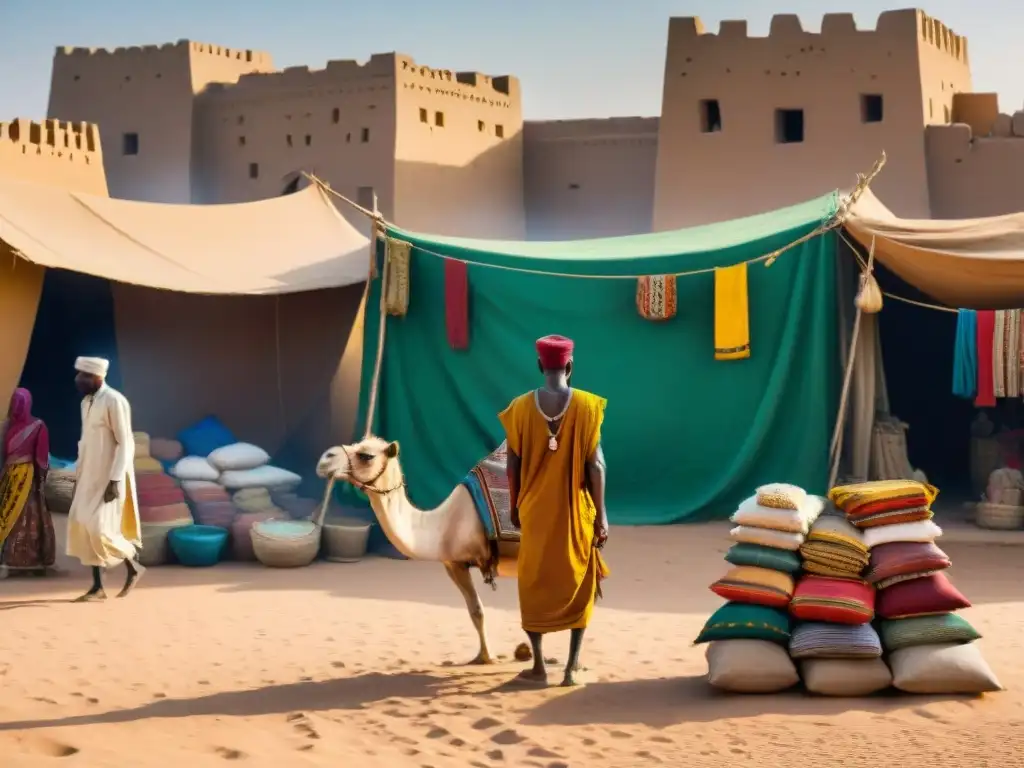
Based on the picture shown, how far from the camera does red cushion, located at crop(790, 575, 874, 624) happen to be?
5.29 m

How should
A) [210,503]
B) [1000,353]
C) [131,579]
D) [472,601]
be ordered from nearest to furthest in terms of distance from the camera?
[472,601] < [131,579] < [1000,353] < [210,503]

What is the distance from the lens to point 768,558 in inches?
216

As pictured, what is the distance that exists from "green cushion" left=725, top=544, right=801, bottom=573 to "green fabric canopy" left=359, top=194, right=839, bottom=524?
3742 millimetres

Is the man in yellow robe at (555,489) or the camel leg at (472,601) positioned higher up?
the man in yellow robe at (555,489)

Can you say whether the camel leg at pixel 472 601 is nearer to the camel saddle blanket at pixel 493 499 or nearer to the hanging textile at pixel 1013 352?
the camel saddle blanket at pixel 493 499

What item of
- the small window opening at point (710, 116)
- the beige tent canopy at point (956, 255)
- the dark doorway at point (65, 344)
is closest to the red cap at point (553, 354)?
the beige tent canopy at point (956, 255)

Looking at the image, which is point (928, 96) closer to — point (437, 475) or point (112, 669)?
point (437, 475)

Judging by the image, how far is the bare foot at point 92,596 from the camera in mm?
7488

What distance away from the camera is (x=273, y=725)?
501 centimetres

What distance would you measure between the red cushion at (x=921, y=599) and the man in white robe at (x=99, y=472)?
12.7 ft

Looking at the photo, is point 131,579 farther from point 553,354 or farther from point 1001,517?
point 1001,517

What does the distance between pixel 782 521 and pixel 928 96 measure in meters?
17.9

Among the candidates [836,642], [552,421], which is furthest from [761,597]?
[552,421]

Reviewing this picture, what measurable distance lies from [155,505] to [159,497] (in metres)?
0.08
